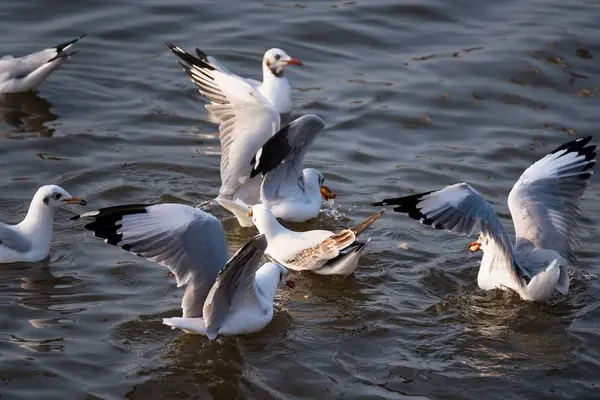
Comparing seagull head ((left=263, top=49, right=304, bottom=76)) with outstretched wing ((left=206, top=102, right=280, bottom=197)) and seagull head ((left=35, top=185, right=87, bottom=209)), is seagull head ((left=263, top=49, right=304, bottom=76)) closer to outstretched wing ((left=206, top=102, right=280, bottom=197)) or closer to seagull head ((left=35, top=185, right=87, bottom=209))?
outstretched wing ((left=206, top=102, right=280, bottom=197))

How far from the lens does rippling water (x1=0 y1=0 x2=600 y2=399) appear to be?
707 centimetres

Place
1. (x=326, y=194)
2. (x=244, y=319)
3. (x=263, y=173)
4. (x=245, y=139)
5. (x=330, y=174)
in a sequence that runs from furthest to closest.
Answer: (x=330, y=174) < (x=326, y=194) < (x=245, y=139) < (x=263, y=173) < (x=244, y=319)

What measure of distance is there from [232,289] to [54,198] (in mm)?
2206

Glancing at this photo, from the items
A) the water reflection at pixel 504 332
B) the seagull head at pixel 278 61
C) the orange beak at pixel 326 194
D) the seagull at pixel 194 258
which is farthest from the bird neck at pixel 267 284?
the seagull head at pixel 278 61

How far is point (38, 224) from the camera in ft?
27.7

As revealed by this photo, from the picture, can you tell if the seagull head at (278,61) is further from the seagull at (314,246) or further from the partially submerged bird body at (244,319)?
the partially submerged bird body at (244,319)

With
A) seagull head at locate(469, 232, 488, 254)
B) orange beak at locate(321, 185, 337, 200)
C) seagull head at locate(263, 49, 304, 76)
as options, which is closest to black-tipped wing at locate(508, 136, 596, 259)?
seagull head at locate(469, 232, 488, 254)

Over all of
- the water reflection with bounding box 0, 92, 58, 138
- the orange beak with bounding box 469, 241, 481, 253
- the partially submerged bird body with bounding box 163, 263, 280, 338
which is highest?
the water reflection with bounding box 0, 92, 58, 138

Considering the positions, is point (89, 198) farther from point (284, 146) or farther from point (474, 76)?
point (474, 76)

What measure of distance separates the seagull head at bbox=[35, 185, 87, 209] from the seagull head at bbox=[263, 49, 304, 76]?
4.31m

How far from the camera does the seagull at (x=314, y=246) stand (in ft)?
27.5

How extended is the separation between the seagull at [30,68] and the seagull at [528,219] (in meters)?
5.56

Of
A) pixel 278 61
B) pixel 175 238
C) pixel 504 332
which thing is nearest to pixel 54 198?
pixel 175 238

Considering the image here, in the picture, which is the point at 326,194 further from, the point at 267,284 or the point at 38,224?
the point at 38,224
